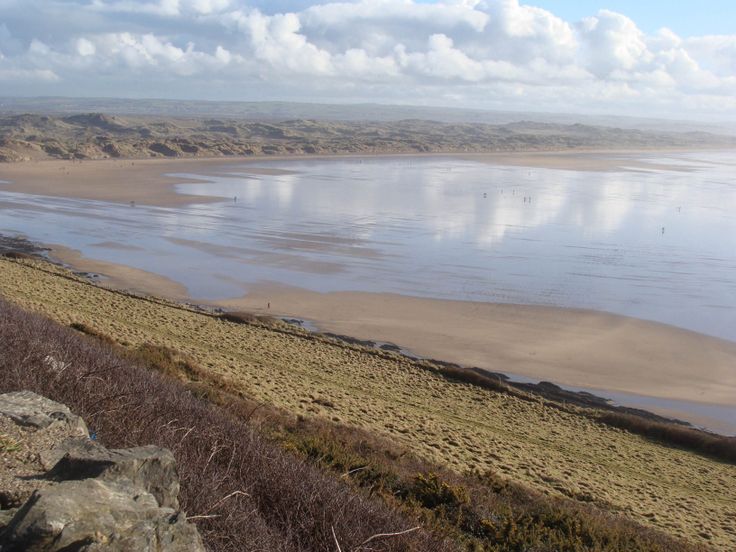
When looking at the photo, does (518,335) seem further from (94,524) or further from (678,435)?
(94,524)

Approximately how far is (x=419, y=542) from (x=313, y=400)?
25.3 ft

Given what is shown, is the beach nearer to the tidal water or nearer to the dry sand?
the dry sand

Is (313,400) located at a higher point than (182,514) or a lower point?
lower

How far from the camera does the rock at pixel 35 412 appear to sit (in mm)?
4743

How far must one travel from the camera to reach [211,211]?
125 feet

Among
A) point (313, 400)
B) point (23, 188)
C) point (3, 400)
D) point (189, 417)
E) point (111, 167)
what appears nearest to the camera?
point (3, 400)

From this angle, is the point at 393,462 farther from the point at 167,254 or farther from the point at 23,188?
the point at 23,188

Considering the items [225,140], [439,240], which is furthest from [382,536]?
[225,140]

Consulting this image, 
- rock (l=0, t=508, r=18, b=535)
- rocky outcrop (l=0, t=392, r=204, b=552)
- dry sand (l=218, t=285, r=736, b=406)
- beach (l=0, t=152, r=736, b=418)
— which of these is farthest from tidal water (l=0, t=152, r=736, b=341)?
rock (l=0, t=508, r=18, b=535)

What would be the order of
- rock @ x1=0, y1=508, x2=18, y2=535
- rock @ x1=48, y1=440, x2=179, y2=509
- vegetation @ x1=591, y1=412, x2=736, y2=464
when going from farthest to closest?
vegetation @ x1=591, y1=412, x2=736, y2=464 → rock @ x1=48, y1=440, x2=179, y2=509 → rock @ x1=0, y1=508, x2=18, y2=535

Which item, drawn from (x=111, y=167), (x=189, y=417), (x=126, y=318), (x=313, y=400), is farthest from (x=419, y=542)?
(x=111, y=167)

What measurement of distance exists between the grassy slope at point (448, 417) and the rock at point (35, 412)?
6.42 m

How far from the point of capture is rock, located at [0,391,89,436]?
4.74 metres

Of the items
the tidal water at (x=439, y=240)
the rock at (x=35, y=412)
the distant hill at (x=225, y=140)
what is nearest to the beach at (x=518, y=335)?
the tidal water at (x=439, y=240)
